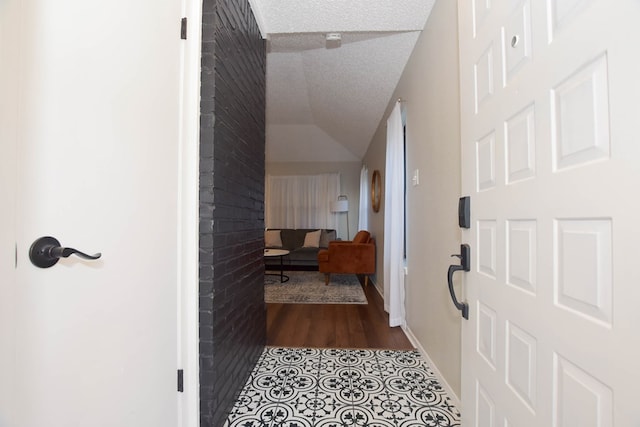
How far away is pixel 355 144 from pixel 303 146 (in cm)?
156

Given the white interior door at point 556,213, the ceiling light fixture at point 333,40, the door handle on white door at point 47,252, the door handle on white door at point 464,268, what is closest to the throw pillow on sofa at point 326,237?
the ceiling light fixture at point 333,40

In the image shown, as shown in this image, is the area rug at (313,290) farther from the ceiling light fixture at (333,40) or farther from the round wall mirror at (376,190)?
the ceiling light fixture at (333,40)

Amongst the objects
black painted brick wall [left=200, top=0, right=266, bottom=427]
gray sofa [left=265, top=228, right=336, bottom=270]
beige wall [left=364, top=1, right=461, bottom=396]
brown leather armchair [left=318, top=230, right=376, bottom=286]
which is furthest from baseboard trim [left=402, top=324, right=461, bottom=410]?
gray sofa [left=265, top=228, right=336, bottom=270]

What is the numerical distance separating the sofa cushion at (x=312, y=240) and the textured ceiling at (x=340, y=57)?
214cm

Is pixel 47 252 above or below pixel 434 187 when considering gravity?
below

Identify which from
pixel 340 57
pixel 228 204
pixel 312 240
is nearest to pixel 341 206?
pixel 312 240

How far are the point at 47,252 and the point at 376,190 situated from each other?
409cm

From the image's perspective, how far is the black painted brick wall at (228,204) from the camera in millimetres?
1176

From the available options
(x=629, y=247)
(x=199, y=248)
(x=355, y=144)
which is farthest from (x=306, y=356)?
(x=355, y=144)

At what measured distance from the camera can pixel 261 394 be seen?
1.54m

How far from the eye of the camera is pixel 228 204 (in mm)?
1382

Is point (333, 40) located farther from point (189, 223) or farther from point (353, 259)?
point (353, 259)

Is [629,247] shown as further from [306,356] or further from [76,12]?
[306,356]

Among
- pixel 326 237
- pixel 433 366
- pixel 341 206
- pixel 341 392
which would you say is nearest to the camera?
pixel 341 392
